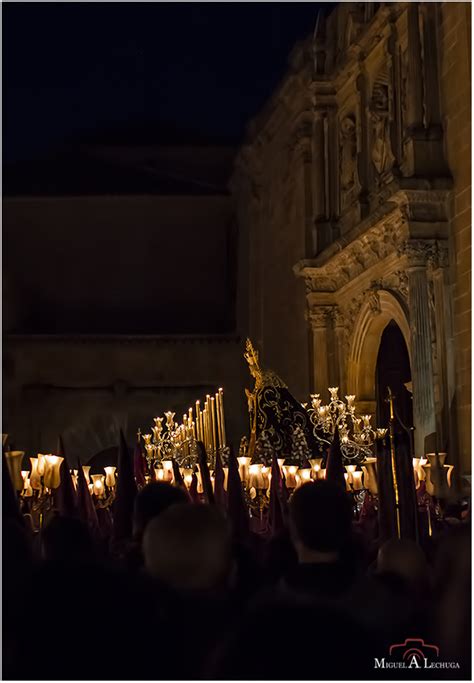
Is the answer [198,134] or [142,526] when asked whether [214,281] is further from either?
[142,526]

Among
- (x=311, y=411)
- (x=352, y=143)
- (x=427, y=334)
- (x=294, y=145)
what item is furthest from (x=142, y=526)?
(x=294, y=145)

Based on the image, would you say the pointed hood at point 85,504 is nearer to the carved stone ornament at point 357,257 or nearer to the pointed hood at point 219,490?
the pointed hood at point 219,490

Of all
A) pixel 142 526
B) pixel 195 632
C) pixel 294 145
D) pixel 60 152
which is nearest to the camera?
pixel 195 632

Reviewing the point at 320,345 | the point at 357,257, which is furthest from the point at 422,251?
the point at 320,345

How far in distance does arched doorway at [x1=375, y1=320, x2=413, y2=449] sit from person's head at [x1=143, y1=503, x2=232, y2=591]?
14824 millimetres

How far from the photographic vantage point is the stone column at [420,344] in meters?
13.6

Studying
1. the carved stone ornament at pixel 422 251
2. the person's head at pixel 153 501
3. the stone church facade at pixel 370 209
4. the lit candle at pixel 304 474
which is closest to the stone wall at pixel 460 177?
the stone church facade at pixel 370 209

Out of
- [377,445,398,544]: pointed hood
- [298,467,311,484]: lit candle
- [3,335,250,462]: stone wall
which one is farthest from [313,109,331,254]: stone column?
[377,445,398,544]: pointed hood

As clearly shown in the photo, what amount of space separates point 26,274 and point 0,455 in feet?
79.8

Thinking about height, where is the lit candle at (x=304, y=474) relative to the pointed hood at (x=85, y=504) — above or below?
above

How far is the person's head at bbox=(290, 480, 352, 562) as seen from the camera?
12.6 feet

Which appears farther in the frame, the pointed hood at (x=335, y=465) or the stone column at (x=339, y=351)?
the stone column at (x=339, y=351)

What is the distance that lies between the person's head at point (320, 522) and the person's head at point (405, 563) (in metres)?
0.30

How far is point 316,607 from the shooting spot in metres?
2.51
